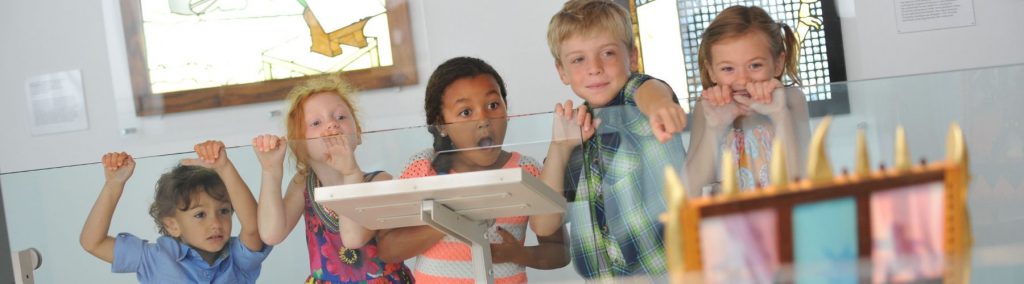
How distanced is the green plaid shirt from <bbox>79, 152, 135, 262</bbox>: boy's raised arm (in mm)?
1007

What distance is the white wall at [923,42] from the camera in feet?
14.0

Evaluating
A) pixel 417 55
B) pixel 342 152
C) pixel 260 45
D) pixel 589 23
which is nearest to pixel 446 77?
pixel 589 23

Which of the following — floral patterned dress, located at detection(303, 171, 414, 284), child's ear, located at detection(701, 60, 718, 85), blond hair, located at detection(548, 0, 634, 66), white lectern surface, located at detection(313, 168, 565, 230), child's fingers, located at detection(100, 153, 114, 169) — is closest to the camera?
white lectern surface, located at detection(313, 168, 565, 230)

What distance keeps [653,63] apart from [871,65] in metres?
0.77

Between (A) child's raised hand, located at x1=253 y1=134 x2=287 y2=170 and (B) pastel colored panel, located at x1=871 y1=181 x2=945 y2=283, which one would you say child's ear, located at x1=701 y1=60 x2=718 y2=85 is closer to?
(A) child's raised hand, located at x1=253 y1=134 x2=287 y2=170

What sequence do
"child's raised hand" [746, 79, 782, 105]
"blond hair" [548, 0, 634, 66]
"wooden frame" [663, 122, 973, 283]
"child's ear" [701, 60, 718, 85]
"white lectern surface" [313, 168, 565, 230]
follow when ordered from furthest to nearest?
"blond hair" [548, 0, 634, 66]
"child's ear" [701, 60, 718, 85]
"child's raised hand" [746, 79, 782, 105]
"white lectern surface" [313, 168, 565, 230]
"wooden frame" [663, 122, 973, 283]

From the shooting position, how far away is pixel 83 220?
8.93 ft

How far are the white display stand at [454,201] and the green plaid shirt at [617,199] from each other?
0.12 metres

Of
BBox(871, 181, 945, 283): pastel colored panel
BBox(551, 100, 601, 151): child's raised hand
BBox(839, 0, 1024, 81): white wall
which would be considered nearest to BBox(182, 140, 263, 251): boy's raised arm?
BBox(551, 100, 601, 151): child's raised hand

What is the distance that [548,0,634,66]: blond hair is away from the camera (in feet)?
9.77

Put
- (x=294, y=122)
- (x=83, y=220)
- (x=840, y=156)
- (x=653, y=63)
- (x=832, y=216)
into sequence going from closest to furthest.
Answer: (x=832, y=216) < (x=840, y=156) < (x=83, y=220) < (x=294, y=122) < (x=653, y=63)

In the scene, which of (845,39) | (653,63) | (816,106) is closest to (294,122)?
(816,106)

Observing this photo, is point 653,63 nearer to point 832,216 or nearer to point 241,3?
point 241,3

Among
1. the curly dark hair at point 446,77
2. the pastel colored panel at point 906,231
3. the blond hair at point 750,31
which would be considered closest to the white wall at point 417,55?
the curly dark hair at point 446,77
